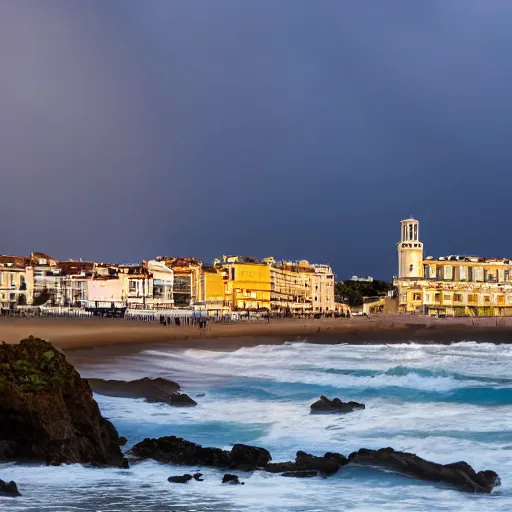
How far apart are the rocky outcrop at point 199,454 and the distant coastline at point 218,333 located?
17397 mm

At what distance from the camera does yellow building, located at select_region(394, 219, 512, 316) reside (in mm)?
87312

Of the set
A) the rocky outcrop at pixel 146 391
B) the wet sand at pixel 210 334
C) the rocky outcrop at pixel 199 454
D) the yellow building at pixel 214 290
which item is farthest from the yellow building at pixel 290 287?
the rocky outcrop at pixel 199 454

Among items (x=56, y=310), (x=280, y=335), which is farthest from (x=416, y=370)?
(x=56, y=310)

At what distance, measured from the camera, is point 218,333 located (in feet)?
147

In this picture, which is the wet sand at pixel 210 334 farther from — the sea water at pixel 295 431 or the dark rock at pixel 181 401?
the dark rock at pixel 181 401

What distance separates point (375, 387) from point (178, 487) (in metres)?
11.9

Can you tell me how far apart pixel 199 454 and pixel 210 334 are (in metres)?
33.4

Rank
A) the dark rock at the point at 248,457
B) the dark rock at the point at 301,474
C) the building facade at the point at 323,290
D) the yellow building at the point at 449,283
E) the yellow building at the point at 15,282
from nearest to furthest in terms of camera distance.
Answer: the dark rock at the point at 301,474
the dark rock at the point at 248,457
the yellow building at the point at 15,282
the yellow building at the point at 449,283
the building facade at the point at 323,290

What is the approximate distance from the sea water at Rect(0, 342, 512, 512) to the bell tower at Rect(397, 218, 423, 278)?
64110 mm

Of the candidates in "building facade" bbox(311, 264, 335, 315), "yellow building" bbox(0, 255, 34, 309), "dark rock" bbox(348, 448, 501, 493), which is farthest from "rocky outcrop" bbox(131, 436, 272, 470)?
"building facade" bbox(311, 264, 335, 315)

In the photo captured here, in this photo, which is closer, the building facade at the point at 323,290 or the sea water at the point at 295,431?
the sea water at the point at 295,431

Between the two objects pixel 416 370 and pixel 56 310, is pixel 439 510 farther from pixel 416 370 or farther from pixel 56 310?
pixel 56 310

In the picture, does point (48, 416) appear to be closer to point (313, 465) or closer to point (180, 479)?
point (180, 479)

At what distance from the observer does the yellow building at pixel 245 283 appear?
82.9 metres
